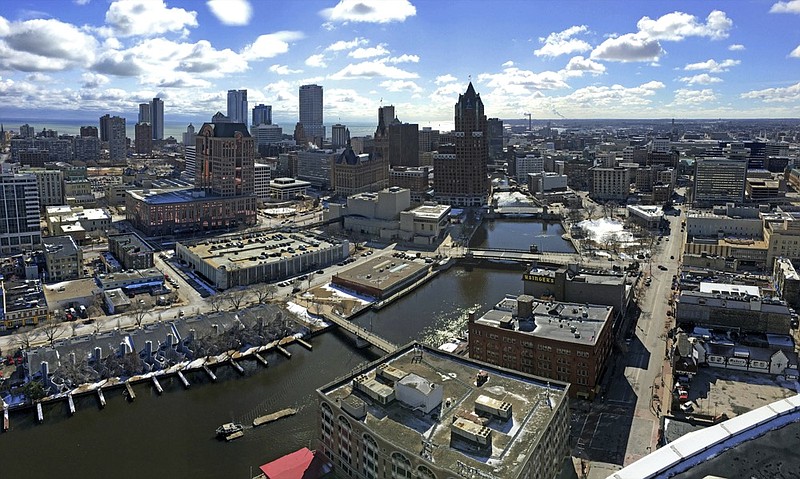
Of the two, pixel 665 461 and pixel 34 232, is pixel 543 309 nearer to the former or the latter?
pixel 665 461

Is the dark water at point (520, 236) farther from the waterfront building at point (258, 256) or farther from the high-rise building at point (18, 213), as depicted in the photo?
the high-rise building at point (18, 213)

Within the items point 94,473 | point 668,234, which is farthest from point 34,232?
point 668,234

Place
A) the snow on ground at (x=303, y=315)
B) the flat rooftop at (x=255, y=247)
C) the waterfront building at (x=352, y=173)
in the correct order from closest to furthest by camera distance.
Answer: the snow on ground at (x=303, y=315)
the flat rooftop at (x=255, y=247)
the waterfront building at (x=352, y=173)

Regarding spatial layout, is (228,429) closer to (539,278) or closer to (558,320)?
(558,320)

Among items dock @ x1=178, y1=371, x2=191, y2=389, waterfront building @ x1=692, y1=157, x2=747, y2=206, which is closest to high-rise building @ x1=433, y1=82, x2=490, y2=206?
waterfront building @ x1=692, y1=157, x2=747, y2=206

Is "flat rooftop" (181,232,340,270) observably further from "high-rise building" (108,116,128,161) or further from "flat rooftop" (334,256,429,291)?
"high-rise building" (108,116,128,161)

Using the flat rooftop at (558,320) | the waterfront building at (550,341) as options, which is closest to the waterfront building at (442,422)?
the waterfront building at (550,341)
